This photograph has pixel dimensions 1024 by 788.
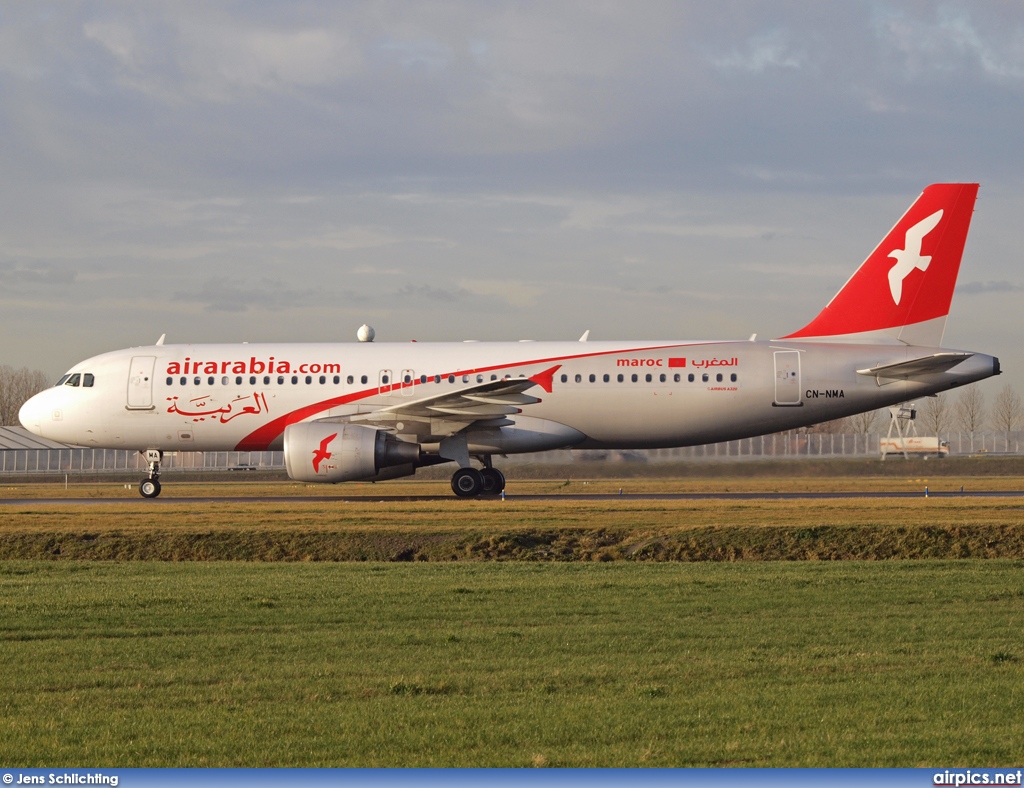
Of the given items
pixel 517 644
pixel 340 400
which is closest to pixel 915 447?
pixel 340 400

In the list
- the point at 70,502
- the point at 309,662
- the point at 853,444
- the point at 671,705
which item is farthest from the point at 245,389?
the point at 853,444

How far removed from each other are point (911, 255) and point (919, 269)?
384 mm

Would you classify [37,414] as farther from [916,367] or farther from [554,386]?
[916,367]

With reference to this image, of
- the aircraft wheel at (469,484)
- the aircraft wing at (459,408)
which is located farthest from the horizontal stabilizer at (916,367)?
the aircraft wheel at (469,484)

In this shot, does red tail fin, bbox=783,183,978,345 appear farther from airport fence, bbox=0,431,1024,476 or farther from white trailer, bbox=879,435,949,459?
white trailer, bbox=879,435,949,459

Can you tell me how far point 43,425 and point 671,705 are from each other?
26.9 metres

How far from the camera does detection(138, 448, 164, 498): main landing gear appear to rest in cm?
3044

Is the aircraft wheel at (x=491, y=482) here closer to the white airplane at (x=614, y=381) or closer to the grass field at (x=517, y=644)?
the white airplane at (x=614, y=381)

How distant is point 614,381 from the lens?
27.9 metres

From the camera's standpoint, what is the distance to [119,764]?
6.02 m
